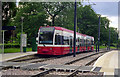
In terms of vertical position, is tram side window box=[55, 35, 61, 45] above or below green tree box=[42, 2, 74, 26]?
below

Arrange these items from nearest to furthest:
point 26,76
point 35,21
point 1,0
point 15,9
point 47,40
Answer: point 26,76, point 47,40, point 1,0, point 15,9, point 35,21

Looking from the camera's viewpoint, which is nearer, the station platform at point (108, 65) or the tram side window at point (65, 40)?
the station platform at point (108, 65)

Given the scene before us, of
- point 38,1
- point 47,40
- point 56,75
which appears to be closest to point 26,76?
point 56,75

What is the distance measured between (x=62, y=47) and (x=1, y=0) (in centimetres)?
1306

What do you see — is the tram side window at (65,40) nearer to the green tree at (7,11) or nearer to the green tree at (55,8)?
the green tree at (7,11)

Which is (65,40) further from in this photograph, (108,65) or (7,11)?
(7,11)

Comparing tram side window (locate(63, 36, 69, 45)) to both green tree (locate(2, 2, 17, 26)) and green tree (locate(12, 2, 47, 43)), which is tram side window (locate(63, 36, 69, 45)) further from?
green tree (locate(12, 2, 47, 43))

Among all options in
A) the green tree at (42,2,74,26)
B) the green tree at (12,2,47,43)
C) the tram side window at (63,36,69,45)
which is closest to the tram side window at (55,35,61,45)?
the tram side window at (63,36,69,45)

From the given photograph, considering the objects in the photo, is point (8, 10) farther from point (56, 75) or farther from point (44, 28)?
point (56, 75)

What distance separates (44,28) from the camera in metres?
23.5

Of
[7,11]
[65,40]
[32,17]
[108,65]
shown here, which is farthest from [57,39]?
[32,17]

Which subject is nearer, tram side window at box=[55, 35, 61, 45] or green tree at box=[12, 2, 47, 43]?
tram side window at box=[55, 35, 61, 45]

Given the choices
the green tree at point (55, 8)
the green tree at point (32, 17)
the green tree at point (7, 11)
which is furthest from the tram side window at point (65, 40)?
the green tree at point (55, 8)

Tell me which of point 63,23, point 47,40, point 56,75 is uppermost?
point 63,23
